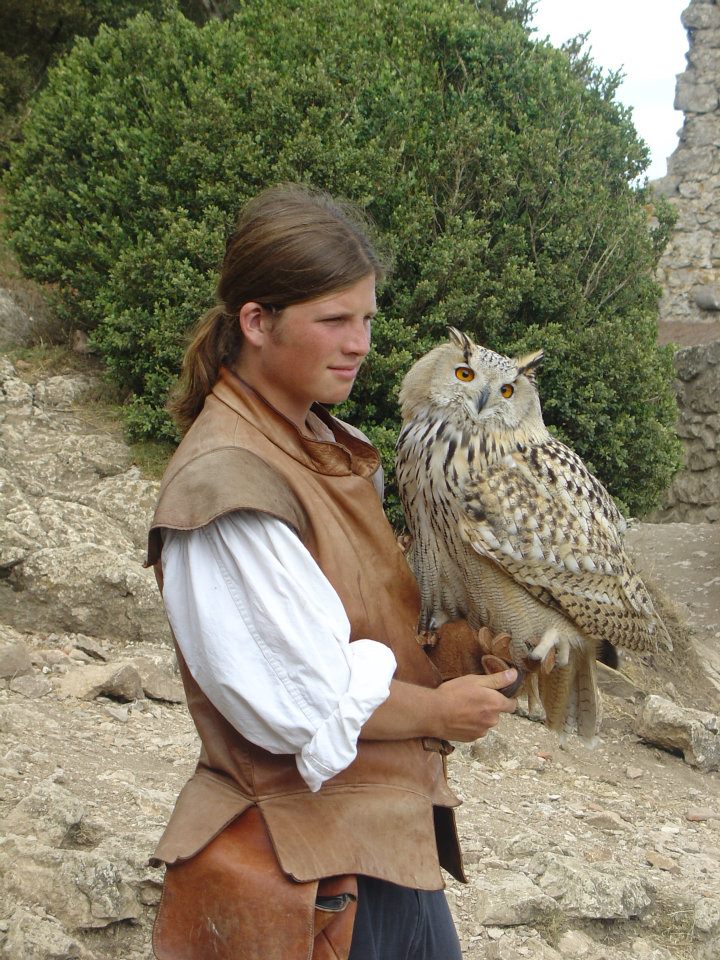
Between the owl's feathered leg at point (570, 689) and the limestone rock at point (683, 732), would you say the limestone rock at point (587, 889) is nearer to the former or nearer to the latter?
the owl's feathered leg at point (570, 689)

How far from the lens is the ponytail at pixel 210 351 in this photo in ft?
6.11

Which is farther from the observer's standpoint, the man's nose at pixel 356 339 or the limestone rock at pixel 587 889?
the limestone rock at pixel 587 889

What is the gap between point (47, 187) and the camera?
20.5 ft

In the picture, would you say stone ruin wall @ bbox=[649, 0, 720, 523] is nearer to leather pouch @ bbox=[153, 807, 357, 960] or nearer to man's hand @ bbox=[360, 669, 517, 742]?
man's hand @ bbox=[360, 669, 517, 742]

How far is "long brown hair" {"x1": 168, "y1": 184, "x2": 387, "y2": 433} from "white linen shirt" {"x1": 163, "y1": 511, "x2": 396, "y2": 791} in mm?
424

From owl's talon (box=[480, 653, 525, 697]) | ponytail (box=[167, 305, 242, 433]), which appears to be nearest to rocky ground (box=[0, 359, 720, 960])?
owl's talon (box=[480, 653, 525, 697])

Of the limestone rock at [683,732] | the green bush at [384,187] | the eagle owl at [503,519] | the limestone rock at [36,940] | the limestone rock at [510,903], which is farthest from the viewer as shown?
the green bush at [384,187]

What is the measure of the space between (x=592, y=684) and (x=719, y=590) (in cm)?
535

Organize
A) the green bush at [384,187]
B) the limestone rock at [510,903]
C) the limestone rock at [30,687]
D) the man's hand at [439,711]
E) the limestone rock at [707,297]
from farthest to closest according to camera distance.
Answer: the limestone rock at [707,297], the green bush at [384,187], the limestone rock at [30,687], the limestone rock at [510,903], the man's hand at [439,711]

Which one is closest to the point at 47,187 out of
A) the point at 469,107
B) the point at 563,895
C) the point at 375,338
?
the point at 375,338

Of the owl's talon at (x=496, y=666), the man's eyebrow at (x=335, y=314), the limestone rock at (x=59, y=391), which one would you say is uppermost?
the man's eyebrow at (x=335, y=314)

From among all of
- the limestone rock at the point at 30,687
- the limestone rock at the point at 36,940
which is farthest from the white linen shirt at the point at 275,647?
the limestone rock at the point at 30,687

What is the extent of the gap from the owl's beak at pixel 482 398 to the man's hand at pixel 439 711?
1155mm

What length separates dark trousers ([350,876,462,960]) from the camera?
1757mm
